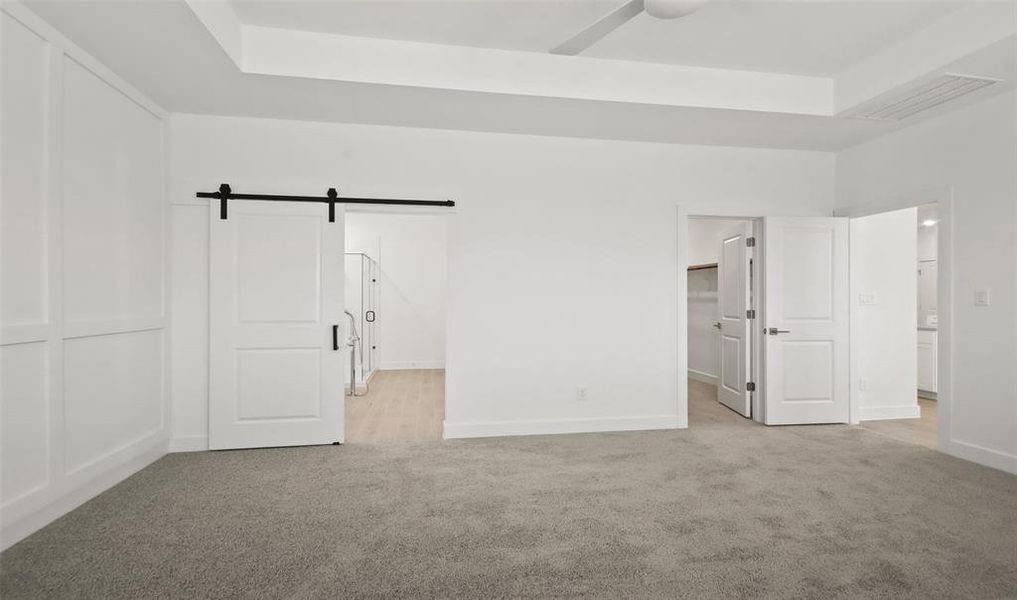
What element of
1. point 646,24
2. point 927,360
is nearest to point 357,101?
point 646,24

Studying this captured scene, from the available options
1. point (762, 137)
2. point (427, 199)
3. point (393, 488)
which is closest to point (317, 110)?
point (427, 199)

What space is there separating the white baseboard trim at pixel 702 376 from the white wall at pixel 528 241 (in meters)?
2.49

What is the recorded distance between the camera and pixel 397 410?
17.8ft

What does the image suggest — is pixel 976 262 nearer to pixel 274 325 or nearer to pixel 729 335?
pixel 729 335

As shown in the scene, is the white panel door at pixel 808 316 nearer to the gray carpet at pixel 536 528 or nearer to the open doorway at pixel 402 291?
the gray carpet at pixel 536 528

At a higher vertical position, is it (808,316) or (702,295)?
(702,295)

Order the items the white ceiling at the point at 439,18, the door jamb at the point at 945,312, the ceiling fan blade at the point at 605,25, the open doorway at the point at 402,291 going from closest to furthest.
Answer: the ceiling fan blade at the point at 605,25 < the white ceiling at the point at 439,18 < the door jamb at the point at 945,312 < the open doorway at the point at 402,291

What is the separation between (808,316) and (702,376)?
96.0 inches

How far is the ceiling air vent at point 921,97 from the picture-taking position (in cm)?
337

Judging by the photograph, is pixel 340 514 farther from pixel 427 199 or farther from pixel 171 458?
pixel 427 199

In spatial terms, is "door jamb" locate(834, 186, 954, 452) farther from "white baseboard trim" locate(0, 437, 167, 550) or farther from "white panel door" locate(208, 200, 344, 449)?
"white baseboard trim" locate(0, 437, 167, 550)

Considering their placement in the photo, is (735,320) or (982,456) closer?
(982,456)

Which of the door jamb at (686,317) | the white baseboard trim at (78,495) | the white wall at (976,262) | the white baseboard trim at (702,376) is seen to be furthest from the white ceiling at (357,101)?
the white baseboard trim at (702,376)

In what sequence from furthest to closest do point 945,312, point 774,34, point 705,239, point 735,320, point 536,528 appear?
point 705,239 < point 735,320 < point 945,312 < point 774,34 < point 536,528
